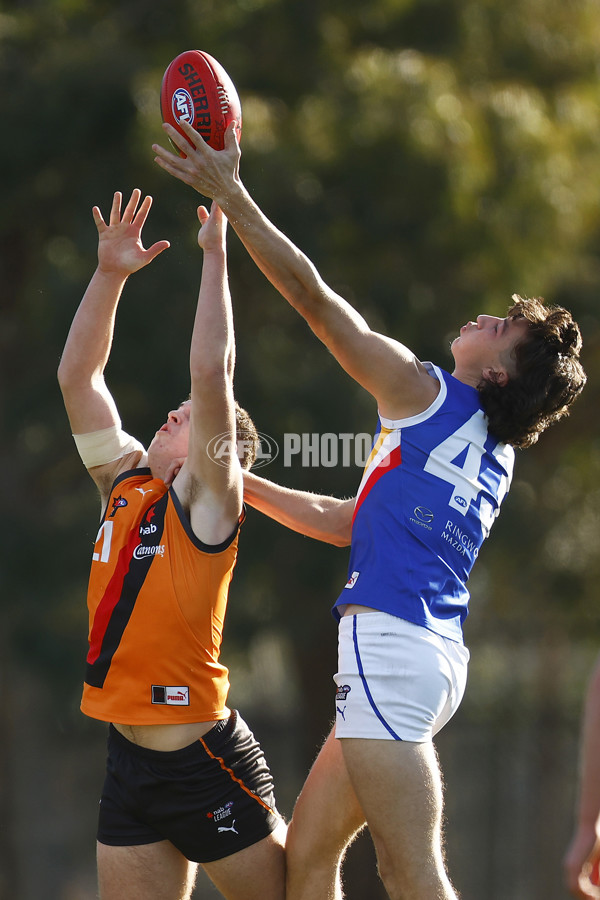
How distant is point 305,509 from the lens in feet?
12.5

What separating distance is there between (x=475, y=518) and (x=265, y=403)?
4.98 meters

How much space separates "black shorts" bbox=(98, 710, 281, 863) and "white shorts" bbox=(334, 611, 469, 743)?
486 mm

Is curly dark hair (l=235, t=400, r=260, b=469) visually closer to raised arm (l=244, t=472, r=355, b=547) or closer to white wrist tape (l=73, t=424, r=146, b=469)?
raised arm (l=244, t=472, r=355, b=547)

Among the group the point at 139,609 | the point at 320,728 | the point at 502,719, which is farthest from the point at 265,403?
the point at 502,719

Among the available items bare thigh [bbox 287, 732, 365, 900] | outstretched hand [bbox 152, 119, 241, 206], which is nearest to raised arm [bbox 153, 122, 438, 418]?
outstretched hand [bbox 152, 119, 241, 206]

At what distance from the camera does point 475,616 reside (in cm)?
1264

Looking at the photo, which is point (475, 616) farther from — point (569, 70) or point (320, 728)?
point (569, 70)

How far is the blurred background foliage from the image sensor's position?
8164mm

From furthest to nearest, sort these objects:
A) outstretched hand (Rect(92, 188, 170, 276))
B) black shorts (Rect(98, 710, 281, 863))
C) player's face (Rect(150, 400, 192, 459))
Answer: outstretched hand (Rect(92, 188, 170, 276)) → player's face (Rect(150, 400, 192, 459)) → black shorts (Rect(98, 710, 281, 863))

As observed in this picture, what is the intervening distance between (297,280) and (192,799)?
1.62 meters

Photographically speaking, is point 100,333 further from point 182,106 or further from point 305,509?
point 305,509

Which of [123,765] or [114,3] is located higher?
[114,3]

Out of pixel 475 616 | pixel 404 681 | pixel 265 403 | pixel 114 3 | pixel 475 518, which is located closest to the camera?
pixel 404 681

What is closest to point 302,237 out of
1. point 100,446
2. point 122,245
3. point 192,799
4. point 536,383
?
point 122,245
